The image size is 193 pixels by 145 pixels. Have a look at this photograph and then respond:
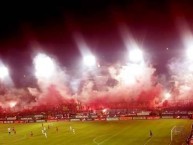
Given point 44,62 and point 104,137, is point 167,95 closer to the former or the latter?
point 44,62

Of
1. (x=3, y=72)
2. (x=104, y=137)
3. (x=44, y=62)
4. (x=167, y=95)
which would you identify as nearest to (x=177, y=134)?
(x=104, y=137)

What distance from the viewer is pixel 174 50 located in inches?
4304

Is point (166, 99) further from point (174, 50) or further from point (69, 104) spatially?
point (69, 104)

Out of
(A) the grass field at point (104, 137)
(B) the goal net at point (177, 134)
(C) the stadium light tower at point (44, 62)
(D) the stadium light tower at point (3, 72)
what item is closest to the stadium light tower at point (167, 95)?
(C) the stadium light tower at point (44, 62)

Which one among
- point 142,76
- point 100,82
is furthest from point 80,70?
point 142,76

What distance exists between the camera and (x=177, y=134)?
50.3 m

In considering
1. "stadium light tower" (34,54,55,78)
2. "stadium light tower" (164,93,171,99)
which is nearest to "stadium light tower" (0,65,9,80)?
"stadium light tower" (34,54,55,78)

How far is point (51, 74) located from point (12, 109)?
63.1 ft

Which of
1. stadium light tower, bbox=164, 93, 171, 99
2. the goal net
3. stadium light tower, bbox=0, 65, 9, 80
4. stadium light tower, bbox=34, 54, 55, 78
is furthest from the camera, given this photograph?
stadium light tower, bbox=0, 65, 9, 80

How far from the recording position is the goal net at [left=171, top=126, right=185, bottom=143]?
152 ft

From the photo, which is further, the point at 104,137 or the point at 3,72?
the point at 3,72

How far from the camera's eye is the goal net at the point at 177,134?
46312mm

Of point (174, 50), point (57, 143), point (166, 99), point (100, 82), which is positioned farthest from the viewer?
point (100, 82)

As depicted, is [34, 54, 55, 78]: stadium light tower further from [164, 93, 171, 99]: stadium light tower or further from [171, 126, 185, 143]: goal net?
[171, 126, 185, 143]: goal net
